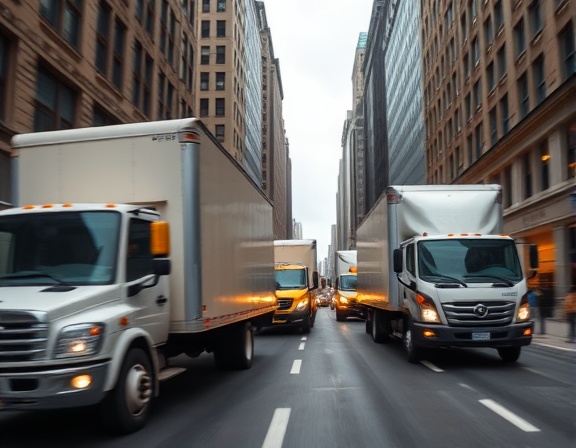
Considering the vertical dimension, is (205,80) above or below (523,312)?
above

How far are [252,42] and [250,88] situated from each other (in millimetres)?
10122

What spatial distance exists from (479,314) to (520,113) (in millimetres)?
23613

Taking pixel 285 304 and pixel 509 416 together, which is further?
pixel 285 304

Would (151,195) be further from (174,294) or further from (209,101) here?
(209,101)

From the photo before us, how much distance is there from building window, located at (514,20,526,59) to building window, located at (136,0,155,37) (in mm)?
20482

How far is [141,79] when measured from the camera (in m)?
29.8

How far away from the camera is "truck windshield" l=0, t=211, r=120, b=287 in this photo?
595 cm

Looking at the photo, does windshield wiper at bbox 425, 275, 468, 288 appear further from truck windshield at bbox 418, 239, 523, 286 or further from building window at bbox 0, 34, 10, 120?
building window at bbox 0, 34, 10, 120

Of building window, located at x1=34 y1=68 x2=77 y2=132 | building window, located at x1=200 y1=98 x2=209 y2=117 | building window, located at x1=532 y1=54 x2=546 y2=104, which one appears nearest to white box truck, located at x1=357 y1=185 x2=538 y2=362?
building window, located at x1=34 y1=68 x2=77 y2=132

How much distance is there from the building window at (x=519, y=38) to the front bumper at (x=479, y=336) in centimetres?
2424

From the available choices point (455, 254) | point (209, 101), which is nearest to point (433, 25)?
point (209, 101)

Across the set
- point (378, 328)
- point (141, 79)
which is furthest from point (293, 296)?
point (141, 79)

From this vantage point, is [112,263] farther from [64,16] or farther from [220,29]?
[220,29]

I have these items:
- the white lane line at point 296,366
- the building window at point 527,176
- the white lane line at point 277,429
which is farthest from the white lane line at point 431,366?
the building window at point 527,176
